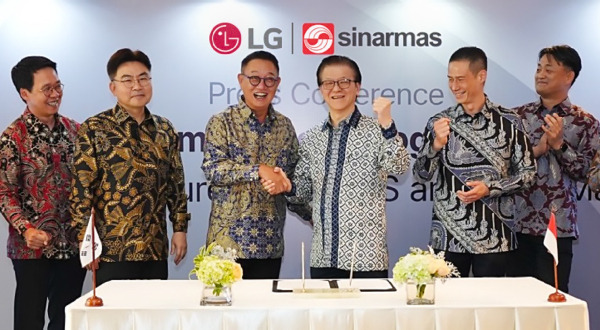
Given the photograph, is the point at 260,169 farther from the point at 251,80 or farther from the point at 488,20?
the point at 488,20

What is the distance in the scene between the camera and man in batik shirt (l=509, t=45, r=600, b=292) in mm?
4711

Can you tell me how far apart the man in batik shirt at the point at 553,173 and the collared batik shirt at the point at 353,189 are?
1.17 m

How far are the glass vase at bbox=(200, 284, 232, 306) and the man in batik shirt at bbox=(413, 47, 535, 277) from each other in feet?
5.34

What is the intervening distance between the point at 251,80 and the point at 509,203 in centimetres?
148

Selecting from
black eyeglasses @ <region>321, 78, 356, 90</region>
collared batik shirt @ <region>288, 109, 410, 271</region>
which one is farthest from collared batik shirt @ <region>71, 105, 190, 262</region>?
black eyeglasses @ <region>321, 78, 356, 90</region>

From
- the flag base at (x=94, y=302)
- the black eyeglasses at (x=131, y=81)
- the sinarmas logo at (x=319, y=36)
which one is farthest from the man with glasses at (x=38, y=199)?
the sinarmas logo at (x=319, y=36)

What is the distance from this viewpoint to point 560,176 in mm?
4773

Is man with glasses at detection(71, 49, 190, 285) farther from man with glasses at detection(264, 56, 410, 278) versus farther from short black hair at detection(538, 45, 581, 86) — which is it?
short black hair at detection(538, 45, 581, 86)

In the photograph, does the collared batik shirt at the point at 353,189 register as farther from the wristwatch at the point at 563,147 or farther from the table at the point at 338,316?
the wristwatch at the point at 563,147

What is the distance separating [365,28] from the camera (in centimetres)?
532

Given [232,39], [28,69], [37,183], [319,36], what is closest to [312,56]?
[319,36]

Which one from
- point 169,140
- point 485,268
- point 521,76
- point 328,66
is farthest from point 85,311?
point 521,76

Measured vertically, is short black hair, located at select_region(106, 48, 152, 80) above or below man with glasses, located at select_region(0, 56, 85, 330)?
above

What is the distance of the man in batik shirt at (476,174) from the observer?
420 centimetres
